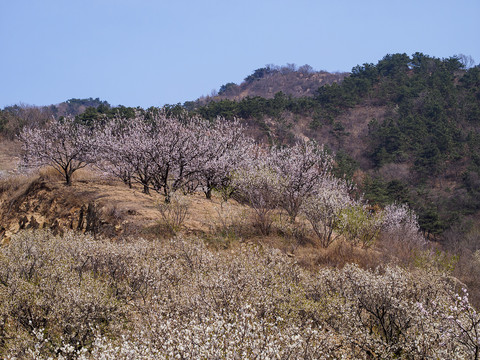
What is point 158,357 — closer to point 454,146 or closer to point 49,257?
point 49,257

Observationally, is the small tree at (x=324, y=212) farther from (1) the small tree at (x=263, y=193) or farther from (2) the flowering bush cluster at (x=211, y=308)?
(2) the flowering bush cluster at (x=211, y=308)

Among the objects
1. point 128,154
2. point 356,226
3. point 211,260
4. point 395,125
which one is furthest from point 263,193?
point 395,125

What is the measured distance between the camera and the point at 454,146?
52.0 meters

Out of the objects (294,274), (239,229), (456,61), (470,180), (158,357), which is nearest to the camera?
(158,357)

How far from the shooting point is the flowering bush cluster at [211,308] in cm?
560

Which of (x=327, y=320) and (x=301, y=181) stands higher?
(x=301, y=181)

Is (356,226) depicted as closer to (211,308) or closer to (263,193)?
(263,193)

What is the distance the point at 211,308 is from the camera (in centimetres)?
618

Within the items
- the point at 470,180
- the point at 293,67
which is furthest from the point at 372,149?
the point at 293,67

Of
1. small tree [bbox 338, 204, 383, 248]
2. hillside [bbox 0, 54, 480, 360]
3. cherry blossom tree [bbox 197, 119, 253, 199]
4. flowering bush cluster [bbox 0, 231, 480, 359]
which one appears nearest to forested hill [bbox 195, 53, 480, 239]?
hillside [bbox 0, 54, 480, 360]

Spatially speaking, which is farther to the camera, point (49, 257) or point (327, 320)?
point (49, 257)

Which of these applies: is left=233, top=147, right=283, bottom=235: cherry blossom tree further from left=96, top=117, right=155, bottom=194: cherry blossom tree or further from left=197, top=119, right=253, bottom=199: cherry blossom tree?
left=96, top=117, right=155, bottom=194: cherry blossom tree

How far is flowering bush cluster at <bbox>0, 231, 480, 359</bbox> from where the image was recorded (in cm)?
560

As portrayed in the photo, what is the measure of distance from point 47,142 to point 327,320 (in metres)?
17.6
